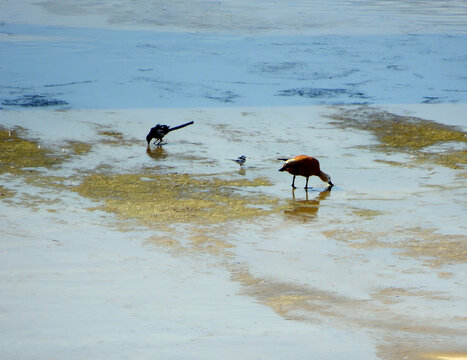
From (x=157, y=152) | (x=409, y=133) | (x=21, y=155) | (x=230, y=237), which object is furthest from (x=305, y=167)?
(x=21, y=155)

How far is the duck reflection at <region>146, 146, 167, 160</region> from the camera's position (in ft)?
35.6

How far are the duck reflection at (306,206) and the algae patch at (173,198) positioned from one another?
245mm

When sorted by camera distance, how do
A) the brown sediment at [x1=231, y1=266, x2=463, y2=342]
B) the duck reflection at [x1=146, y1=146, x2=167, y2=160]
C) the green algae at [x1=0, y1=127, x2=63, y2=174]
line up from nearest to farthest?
the brown sediment at [x1=231, y1=266, x2=463, y2=342]
the green algae at [x1=0, y1=127, x2=63, y2=174]
the duck reflection at [x1=146, y1=146, x2=167, y2=160]

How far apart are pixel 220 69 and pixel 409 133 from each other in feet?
15.6

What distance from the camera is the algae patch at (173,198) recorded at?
8391 mm

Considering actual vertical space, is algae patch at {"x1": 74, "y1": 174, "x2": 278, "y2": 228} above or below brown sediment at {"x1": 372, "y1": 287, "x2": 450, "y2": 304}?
below

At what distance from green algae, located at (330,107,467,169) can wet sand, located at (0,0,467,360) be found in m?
0.05

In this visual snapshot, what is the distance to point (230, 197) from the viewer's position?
9.12 metres

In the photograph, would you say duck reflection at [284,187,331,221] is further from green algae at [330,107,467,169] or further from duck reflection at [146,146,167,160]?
duck reflection at [146,146,167,160]

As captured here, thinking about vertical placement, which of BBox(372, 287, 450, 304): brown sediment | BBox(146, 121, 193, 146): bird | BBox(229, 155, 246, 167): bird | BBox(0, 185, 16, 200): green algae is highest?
BBox(146, 121, 193, 146): bird

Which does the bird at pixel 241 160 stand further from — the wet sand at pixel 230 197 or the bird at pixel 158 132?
the bird at pixel 158 132

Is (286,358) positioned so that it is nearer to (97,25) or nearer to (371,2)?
(97,25)

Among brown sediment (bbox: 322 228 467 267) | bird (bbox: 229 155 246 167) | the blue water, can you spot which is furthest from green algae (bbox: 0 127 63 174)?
brown sediment (bbox: 322 228 467 267)

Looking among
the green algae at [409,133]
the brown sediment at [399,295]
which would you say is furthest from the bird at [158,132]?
the brown sediment at [399,295]
